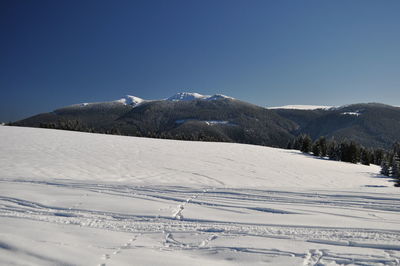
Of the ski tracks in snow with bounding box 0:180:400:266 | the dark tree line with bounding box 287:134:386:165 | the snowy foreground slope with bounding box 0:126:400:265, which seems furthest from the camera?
the dark tree line with bounding box 287:134:386:165

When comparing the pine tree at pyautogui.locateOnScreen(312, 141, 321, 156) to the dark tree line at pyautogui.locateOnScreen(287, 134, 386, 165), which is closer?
the dark tree line at pyautogui.locateOnScreen(287, 134, 386, 165)

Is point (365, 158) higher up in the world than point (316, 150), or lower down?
lower down

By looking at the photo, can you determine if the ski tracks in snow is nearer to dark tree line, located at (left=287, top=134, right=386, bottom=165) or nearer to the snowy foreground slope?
the snowy foreground slope

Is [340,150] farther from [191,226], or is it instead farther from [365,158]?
[191,226]

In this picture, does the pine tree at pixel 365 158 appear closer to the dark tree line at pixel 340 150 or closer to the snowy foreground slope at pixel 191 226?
the dark tree line at pixel 340 150

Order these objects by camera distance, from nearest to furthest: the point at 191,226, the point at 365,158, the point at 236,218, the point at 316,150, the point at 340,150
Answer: the point at 191,226 → the point at 236,218 → the point at 316,150 → the point at 340,150 → the point at 365,158

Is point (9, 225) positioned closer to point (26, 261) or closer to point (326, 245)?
point (26, 261)

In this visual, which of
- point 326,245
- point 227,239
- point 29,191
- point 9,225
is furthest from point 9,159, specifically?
point 326,245

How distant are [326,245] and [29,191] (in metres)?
8.25

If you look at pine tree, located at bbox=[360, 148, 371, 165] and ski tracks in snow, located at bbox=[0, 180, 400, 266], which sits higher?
ski tracks in snow, located at bbox=[0, 180, 400, 266]

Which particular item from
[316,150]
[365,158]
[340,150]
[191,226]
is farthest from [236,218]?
[365,158]

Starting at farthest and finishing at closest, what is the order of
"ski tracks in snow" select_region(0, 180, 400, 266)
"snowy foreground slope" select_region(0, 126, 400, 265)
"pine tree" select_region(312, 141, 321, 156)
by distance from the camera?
1. "pine tree" select_region(312, 141, 321, 156)
2. "ski tracks in snow" select_region(0, 180, 400, 266)
3. "snowy foreground slope" select_region(0, 126, 400, 265)

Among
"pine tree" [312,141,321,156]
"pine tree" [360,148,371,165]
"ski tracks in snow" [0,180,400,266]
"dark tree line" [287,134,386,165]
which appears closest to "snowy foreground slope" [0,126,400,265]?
"ski tracks in snow" [0,180,400,266]

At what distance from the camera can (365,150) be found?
49.3m
